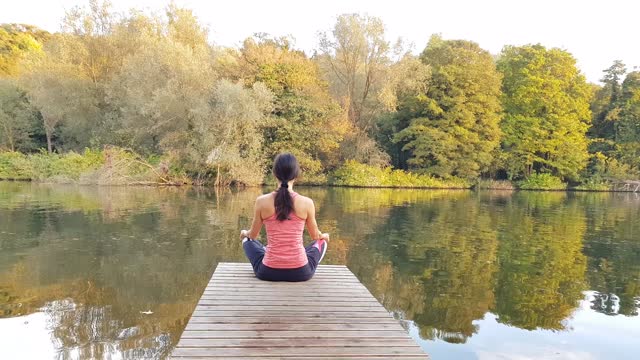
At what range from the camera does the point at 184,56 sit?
28.6 meters

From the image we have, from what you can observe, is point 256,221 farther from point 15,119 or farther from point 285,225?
point 15,119

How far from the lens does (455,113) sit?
33156mm

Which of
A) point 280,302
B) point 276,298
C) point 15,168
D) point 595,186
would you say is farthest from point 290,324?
point 595,186

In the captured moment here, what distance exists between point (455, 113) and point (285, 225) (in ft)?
101

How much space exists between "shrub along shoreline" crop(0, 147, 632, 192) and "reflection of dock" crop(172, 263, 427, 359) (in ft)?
80.2

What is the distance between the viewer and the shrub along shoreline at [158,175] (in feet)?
88.7

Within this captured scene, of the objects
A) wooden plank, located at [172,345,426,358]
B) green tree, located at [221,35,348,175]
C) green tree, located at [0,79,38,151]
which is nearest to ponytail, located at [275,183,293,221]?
wooden plank, located at [172,345,426,358]

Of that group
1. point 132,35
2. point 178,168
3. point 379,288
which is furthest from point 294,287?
point 132,35

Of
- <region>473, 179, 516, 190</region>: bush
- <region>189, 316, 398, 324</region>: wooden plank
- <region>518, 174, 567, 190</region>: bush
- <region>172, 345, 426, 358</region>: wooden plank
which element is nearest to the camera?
<region>172, 345, 426, 358</region>: wooden plank

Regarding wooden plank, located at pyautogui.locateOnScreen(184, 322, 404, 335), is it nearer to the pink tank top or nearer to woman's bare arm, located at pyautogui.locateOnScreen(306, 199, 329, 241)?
the pink tank top

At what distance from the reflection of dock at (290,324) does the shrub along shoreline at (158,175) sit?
24.4 meters

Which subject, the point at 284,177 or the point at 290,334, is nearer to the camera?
the point at 290,334

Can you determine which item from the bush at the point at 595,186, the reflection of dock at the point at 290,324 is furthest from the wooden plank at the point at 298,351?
the bush at the point at 595,186

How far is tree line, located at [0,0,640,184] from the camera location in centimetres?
2836
